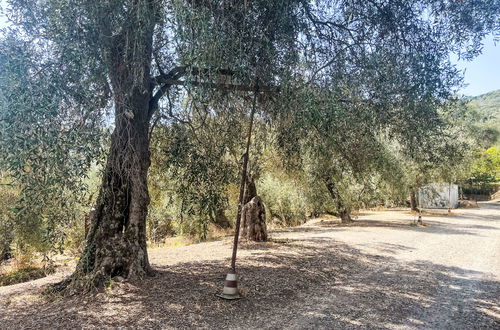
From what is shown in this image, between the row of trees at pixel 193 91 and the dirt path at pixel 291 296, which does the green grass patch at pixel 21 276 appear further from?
the row of trees at pixel 193 91

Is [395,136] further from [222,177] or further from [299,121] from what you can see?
[222,177]

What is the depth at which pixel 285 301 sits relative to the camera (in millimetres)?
5922

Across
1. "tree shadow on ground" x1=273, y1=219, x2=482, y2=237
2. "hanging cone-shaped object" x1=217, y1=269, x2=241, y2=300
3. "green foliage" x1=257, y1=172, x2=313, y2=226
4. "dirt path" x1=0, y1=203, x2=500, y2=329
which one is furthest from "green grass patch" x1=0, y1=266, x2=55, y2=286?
"green foliage" x1=257, y1=172, x2=313, y2=226

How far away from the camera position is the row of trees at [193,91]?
4613mm

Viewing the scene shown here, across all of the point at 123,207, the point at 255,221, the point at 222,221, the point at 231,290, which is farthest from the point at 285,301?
the point at 222,221

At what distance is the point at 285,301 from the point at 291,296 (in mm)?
301

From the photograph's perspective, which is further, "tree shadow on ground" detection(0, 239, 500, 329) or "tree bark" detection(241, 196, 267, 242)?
"tree bark" detection(241, 196, 267, 242)

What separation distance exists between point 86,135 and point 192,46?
1881 mm

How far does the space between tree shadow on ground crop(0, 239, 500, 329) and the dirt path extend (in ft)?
0.05

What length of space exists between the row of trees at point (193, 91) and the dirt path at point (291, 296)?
89 cm

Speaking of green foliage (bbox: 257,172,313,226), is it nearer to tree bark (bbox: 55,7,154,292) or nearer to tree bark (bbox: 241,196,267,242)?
tree bark (bbox: 241,196,267,242)

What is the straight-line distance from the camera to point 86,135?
4.77 m

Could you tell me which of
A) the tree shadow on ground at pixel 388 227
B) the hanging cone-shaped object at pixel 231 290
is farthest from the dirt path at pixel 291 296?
the tree shadow on ground at pixel 388 227

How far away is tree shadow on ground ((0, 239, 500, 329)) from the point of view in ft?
16.3
